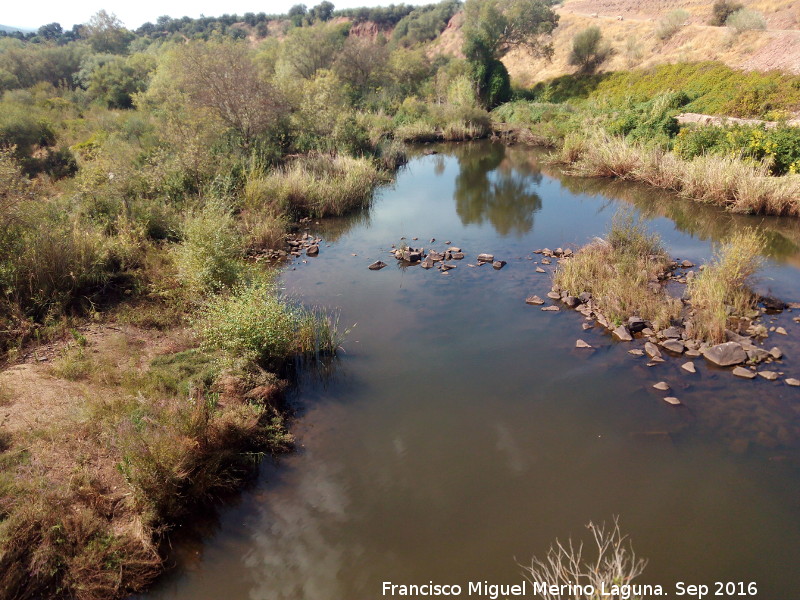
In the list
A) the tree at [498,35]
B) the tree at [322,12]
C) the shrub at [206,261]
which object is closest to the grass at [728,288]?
the shrub at [206,261]

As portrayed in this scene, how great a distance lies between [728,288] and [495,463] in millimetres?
5668

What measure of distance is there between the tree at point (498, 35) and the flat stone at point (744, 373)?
93.9 ft

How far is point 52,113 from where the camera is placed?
2197cm

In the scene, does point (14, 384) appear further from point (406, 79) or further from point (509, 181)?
point (406, 79)

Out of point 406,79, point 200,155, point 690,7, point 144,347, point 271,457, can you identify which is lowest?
point 271,457

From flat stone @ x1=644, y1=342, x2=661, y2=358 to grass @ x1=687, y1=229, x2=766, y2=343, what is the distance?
2.38 feet

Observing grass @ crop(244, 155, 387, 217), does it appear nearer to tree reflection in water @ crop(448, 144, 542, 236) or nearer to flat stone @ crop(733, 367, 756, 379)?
tree reflection in water @ crop(448, 144, 542, 236)

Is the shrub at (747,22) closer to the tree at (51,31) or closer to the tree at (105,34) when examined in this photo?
the tree at (105,34)

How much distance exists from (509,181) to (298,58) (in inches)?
806

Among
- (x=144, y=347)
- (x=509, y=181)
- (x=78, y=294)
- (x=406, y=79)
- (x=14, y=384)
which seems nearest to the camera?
(x=14, y=384)

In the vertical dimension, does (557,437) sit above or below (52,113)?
below

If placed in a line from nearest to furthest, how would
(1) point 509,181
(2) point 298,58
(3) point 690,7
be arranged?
(1) point 509,181, (2) point 298,58, (3) point 690,7

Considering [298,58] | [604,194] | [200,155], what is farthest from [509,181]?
[298,58]

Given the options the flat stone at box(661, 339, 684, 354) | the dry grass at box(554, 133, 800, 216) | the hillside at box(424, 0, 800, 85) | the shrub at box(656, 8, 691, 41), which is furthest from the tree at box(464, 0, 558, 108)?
the flat stone at box(661, 339, 684, 354)
